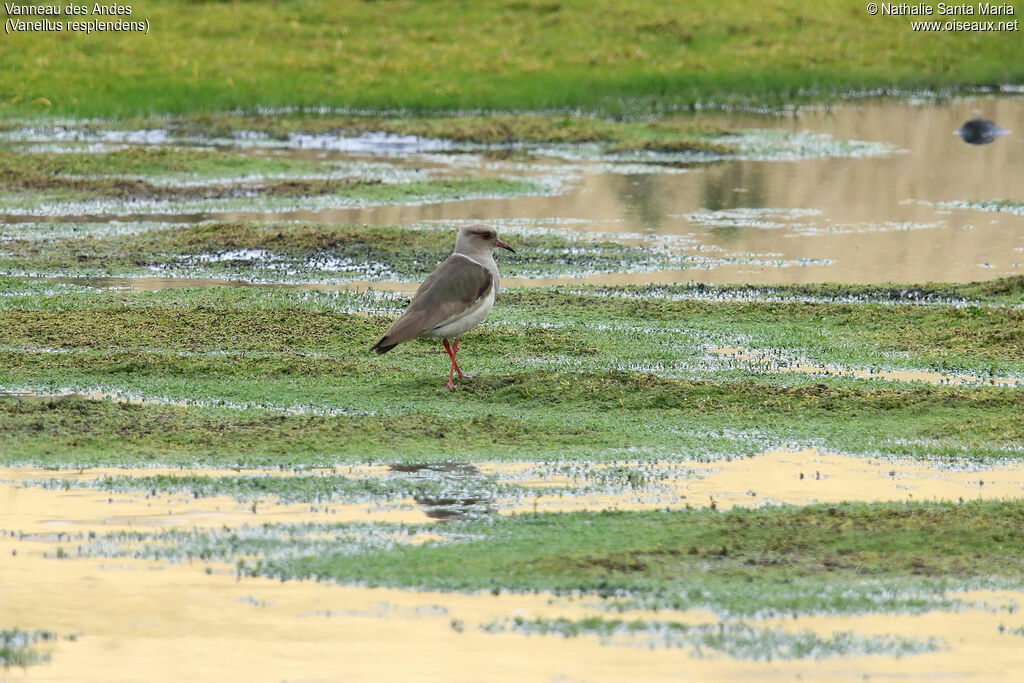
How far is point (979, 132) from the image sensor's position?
30.6m

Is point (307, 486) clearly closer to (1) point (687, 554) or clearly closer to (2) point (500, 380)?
(1) point (687, 554)

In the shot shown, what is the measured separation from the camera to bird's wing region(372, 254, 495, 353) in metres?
10.4

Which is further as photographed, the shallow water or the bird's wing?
the shallow water

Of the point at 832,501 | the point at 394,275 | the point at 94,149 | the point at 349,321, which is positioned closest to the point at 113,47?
the point at 94,149

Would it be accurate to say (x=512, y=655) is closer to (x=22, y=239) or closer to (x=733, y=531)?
(x=733, y=531)

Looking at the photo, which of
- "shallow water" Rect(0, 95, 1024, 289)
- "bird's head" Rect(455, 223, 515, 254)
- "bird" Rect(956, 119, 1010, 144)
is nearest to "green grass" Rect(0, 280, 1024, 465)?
"bird's head" Rect(455, 223, 515, 254)

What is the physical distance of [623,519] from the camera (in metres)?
7.65

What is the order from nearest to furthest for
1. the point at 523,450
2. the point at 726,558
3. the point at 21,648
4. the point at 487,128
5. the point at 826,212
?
the point at 21,648 < the point at 726,558 < the point at 523,450 < the point at 826,212 < the point at 487,128

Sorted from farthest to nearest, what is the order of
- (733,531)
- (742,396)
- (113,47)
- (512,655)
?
(113,47), (742,396), (733,531), (512,655)

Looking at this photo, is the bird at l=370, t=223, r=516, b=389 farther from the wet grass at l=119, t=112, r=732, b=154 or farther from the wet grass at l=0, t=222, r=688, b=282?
the wet grass at l=119, t=112, r=732, b=154

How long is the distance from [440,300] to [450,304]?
71 millimetres

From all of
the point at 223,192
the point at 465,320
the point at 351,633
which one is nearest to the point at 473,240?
the point at 465,320

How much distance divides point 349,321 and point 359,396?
251 cm

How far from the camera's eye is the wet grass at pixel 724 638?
6.05m
